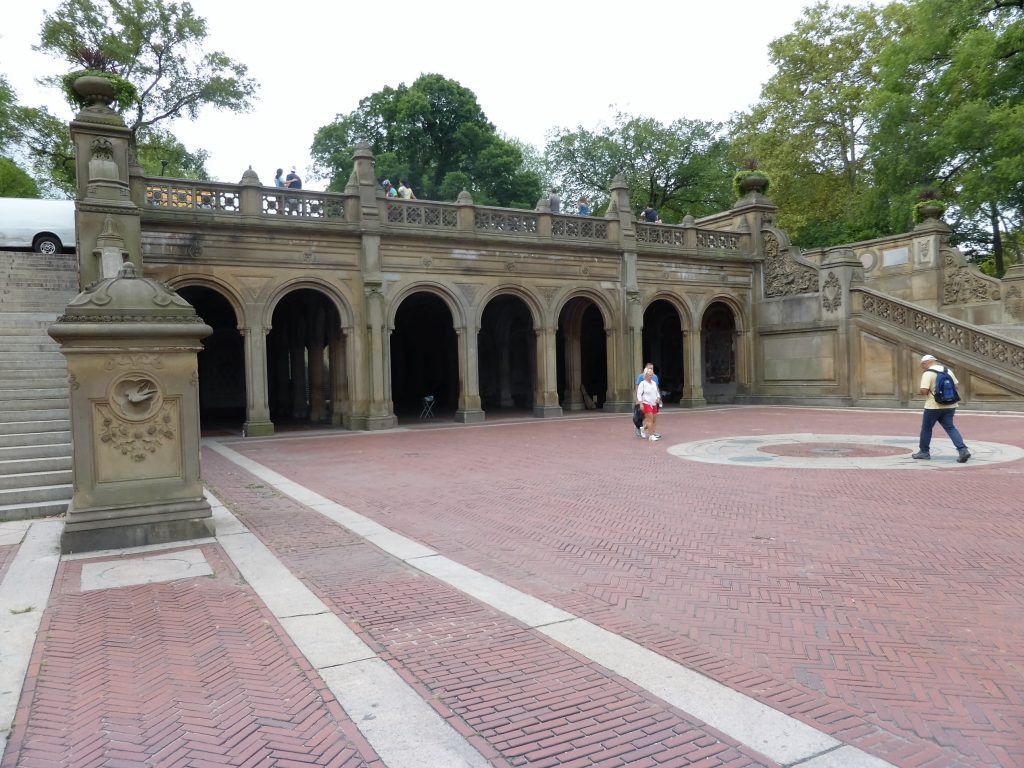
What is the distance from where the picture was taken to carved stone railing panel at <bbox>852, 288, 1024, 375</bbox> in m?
19.6

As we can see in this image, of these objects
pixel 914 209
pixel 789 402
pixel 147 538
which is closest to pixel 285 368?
pixel 789 402

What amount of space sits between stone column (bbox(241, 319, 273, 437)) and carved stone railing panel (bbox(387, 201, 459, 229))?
524 centimetres

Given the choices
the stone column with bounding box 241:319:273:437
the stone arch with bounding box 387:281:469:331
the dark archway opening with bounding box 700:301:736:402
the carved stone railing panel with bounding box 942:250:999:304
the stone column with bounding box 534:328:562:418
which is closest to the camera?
the stone column with bounding box 241:319:273:437

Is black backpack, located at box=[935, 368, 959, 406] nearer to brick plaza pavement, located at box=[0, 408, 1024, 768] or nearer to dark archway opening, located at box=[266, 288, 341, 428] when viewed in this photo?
brick plaza pavement, located at box=[0, 408, 1024, 768]

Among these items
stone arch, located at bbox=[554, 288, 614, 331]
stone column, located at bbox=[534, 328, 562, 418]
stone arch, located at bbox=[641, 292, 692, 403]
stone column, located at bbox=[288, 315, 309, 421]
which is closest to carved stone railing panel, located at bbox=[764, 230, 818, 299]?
stone arch, located at bbox=[641, 292, 692, 403]

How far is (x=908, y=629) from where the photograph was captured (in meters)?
4.53

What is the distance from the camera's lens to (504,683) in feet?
12.8

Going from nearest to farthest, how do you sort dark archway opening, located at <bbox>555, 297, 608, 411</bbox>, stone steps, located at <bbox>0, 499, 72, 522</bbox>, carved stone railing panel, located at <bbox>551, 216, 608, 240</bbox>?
stone steps, located at <bbox>0, 499, 72, 522</bbox> → carved stone railing panel, located at <bbox>551, 216, 608, 240</bbox> → dark archway opening, located at <bbox>555, 297, 608, 411</bbox>

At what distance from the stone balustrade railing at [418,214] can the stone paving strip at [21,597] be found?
1289 centimetres

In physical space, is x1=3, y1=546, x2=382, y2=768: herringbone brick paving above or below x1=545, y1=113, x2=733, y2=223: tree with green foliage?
below

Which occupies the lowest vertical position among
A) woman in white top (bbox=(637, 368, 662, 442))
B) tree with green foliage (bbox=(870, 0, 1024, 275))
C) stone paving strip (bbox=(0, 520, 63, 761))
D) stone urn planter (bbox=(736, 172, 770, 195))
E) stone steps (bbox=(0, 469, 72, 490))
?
stone paving strip (bbox=(0, 520, 63, 761))

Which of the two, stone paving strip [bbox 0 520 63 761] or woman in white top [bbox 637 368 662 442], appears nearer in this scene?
stone paving strip [bbox 0 520 63 761]

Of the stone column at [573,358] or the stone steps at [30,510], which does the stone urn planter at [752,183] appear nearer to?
the stone column at [573,358]

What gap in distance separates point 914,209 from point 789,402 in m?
8.71
